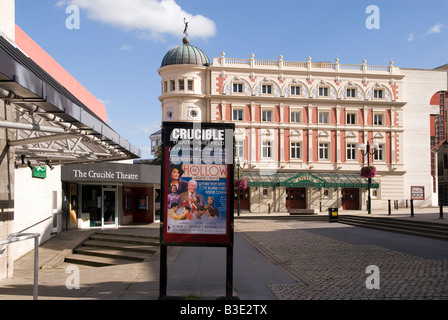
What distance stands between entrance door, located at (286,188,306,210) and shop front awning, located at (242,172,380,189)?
1.74 meters

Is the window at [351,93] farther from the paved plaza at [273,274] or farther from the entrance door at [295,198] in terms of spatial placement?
the paved plaza at [273,274]

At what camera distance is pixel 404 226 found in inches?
834

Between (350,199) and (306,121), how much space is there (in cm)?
933

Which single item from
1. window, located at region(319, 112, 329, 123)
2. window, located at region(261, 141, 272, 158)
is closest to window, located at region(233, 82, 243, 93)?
window, located at region(261, 141, 272, 158)

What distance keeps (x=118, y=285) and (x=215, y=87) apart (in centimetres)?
3734

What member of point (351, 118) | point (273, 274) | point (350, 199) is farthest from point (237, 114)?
point (273, 274)

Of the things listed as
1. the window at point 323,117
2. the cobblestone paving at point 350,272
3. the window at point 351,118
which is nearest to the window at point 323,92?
the window at point 323,117

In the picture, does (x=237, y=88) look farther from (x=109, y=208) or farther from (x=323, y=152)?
(x=109, y=208)

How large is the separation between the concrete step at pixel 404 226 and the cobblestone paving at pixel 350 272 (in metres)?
4.18

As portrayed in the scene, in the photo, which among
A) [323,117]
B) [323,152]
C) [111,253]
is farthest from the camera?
[323,117]

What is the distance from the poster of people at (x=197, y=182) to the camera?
7.60 metres

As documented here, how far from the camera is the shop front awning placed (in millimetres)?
43156

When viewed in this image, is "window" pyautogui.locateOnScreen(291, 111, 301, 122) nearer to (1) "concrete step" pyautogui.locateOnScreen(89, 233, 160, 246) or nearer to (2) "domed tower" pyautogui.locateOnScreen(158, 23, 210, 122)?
(2) "domed tower" pyautogui.locateOnScreen(158, 23, 210, 122)
